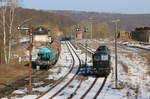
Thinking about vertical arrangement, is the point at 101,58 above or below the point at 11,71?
above

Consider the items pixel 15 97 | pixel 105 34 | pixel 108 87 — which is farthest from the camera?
pixel 105 34

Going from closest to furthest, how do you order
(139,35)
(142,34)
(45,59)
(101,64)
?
(101,64), (45,59), (142,34), (139,35)

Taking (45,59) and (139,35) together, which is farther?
(139,35)

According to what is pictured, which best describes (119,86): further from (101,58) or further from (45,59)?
(45,59)

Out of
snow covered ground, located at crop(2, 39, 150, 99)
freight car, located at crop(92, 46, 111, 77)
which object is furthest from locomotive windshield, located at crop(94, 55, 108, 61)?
snow covered ground, located at crop(2, 39, 150, 99)

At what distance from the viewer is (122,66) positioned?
49.8 meters

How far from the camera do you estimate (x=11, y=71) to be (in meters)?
45.7

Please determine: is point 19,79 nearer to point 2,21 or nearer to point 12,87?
point 12,87

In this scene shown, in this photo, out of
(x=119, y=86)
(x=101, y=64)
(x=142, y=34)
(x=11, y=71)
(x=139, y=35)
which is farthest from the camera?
(x=139, y=35)

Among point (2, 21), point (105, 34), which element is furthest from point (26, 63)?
point (105, 34)

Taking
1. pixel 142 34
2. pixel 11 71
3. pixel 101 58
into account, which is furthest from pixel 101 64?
pixel 142 34

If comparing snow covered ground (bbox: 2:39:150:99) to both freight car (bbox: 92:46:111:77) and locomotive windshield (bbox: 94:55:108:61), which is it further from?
locomotive windshield (bbox: 94:55:108:61)

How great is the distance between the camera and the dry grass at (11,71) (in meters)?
41.0

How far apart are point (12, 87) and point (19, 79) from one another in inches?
231
